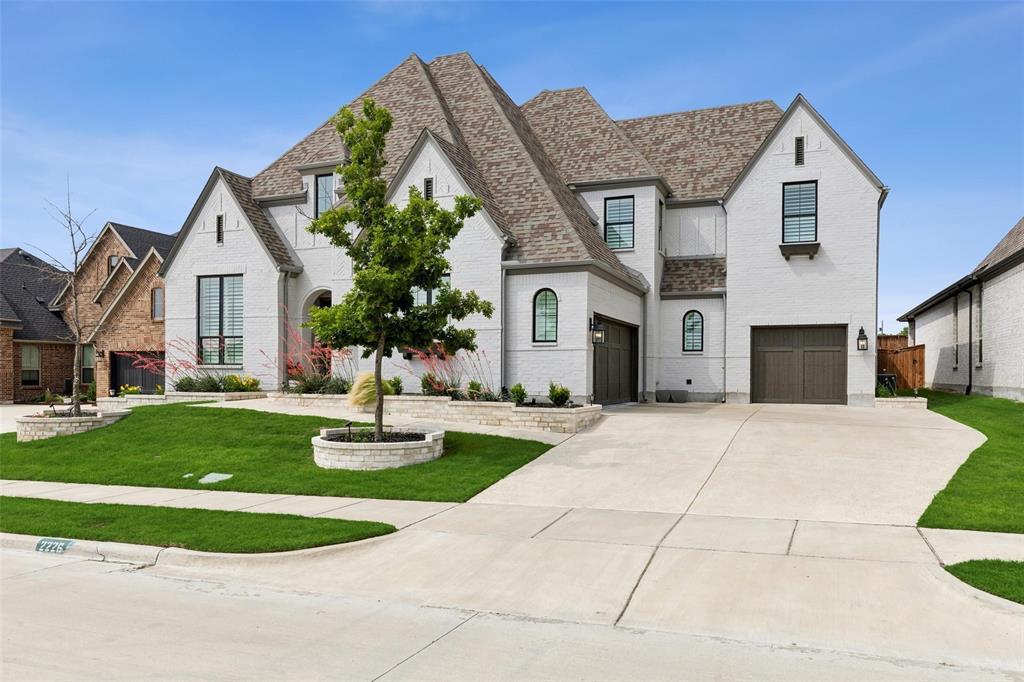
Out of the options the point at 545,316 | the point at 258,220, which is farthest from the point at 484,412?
the point at 258,220

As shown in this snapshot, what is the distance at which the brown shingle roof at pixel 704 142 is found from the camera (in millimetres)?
26766

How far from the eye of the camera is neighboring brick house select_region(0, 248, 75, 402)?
34562 millimetres

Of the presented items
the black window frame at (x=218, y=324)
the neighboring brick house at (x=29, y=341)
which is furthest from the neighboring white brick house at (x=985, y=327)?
the neighboring brick house at (x=29, y=341)

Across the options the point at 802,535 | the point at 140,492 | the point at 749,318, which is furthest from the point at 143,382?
the point at 802,535

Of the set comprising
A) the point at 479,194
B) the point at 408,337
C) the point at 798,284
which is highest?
the point at 479,194

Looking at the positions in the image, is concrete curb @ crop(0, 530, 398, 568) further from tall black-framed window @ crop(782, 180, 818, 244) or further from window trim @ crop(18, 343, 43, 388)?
window trim @ crop(18, 343, 43, 388)

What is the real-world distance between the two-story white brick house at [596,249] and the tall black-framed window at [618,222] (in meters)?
0.05

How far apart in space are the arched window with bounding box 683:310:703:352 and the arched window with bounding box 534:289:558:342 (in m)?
6.67

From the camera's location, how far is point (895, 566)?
Result: 7820 mm

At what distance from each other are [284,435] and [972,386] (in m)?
24.9

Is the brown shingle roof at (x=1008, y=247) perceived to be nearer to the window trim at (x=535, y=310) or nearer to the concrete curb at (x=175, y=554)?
the window trim at (x=535, y=310)

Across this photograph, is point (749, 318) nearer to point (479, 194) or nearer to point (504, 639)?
point (479, 194)

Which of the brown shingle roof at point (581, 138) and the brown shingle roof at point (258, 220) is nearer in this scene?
the brown shingle roof at point (581, 138)

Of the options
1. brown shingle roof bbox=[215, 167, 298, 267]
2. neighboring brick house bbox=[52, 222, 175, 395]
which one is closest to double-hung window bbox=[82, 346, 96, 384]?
neighboring brick house bbox=[52, 222, 175, 395]
